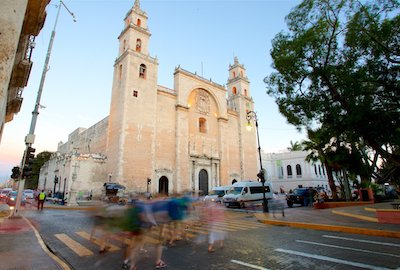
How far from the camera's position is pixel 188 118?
1341 inches

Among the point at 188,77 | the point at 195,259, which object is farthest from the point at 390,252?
the point at 188,77

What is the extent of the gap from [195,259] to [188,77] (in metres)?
32.4

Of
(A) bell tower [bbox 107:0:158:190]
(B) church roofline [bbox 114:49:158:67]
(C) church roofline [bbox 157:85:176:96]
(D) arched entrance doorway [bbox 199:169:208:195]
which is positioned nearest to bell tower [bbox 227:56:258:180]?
(D) arched entrance doorway [bbox 199:169:208:195]

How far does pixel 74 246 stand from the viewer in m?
6.30

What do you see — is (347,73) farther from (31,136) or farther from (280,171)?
(280,171)

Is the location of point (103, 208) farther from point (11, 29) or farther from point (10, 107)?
point (10, 107)

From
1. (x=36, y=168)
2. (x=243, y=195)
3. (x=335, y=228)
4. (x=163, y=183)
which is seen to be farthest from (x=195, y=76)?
(x=36, y=168)

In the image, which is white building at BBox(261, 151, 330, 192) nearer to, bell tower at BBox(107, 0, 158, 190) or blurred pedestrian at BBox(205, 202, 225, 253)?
bell tower at BBox(107, 0, 158, 190)

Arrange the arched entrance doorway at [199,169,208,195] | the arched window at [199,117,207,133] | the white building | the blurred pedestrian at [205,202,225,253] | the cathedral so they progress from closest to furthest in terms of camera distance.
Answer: the blurred pedestrian at [205,202,225,253] → the cathedral → the arched entrance doorway at [199,169,208,195] → the arched window at [199,117,207,133] → the white building

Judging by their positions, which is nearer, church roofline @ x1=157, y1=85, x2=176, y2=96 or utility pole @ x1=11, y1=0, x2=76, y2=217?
utility pole @ x1=11, y1=0, x2=76, y2=217

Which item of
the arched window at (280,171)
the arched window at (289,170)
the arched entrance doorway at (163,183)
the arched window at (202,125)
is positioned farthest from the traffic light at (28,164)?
the arched window at (280,171)

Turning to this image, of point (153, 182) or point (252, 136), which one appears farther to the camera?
point (252, 136)

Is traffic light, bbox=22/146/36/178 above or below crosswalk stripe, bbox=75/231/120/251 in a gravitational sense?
above

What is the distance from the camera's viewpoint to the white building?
44281 mm
